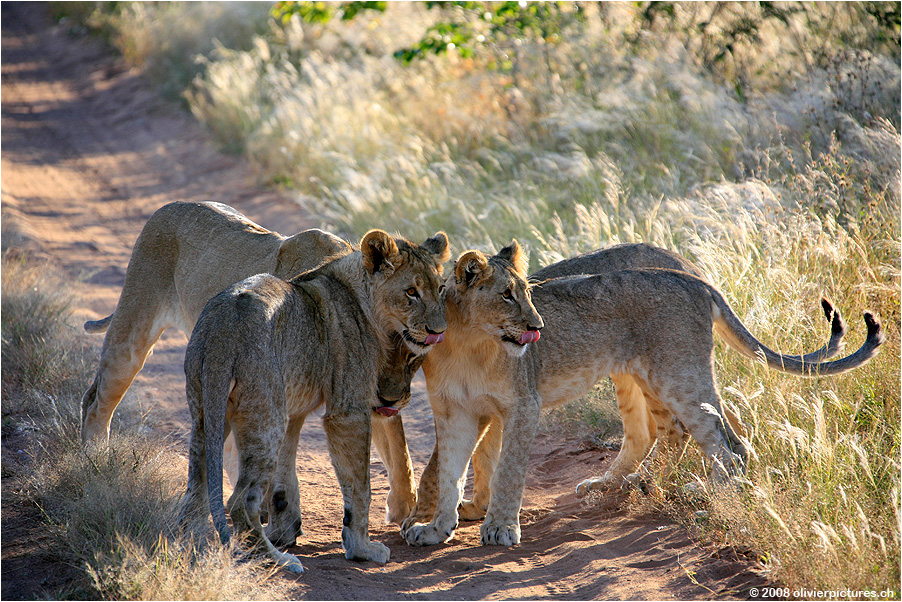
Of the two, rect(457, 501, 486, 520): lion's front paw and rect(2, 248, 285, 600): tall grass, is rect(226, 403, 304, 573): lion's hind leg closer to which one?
rect(2, 248, 285, 600): tall grass

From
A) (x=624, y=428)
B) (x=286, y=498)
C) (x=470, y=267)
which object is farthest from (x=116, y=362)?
(x=624, y=428)

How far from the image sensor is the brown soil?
4.32 metres

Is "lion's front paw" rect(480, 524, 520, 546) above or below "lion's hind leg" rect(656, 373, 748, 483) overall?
below

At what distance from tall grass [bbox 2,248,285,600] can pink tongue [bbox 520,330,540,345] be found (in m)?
1.91

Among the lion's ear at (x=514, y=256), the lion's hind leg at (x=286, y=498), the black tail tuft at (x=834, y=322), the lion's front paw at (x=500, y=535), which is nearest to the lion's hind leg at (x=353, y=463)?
the lion's hind leg at (x=286, y=498)

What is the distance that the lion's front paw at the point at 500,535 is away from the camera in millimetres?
4969

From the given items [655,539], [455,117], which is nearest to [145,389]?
[655,539]

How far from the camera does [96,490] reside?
441cm

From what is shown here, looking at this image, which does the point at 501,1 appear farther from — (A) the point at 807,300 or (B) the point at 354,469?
(B) the point at 354,469

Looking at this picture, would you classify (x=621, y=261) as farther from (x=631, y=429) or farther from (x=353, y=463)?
(x=353, y=463)

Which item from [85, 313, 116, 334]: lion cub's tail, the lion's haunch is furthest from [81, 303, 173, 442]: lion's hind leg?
the lion's haunch

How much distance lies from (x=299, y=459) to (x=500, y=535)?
247cm

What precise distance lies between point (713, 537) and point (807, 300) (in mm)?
2350

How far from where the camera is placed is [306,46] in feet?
59.8
